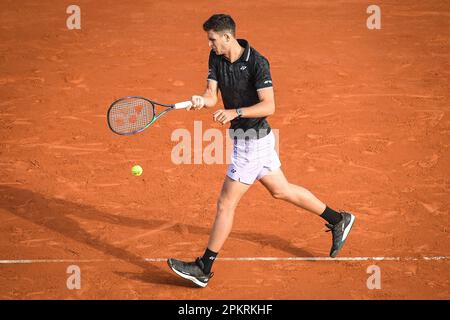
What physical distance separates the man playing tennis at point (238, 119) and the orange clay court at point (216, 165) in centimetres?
59

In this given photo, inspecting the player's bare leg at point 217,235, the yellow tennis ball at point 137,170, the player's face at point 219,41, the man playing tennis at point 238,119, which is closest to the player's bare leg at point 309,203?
the man playing tennis at point 238,119

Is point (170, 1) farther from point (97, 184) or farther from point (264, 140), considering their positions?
point (264, 140)

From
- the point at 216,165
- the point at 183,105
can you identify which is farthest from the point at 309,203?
the point at 216,165

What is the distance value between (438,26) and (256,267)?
8365 mm

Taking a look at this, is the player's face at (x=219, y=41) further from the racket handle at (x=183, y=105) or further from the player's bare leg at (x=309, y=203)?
the player's bare leg at (x=309, y=203)

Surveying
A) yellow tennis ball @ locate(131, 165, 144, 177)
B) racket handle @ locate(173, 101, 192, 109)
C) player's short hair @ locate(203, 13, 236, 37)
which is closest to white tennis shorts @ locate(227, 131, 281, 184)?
racket handle @ locate(173, 101, 192, 109)

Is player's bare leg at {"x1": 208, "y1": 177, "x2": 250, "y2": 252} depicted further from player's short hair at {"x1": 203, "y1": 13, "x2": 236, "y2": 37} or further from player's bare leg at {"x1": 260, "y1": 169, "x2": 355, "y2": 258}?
player's short hair at {"x1": 203, "y1": 13, "x2": 236, "y2": 37}

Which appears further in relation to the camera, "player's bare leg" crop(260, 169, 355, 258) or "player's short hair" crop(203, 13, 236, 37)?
"player's bare leg" crop(260, 169, 355, 258)

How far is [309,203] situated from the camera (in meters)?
6.27

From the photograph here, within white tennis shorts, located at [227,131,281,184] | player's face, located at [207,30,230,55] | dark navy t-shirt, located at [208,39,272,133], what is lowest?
white tennis shorts, located at [227,131,281,184]

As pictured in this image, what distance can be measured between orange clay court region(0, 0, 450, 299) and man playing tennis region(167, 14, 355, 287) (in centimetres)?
59

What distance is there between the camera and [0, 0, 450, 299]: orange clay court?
639 centimetres

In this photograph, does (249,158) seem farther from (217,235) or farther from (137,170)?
(137,170)

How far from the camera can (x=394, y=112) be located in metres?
9.72
